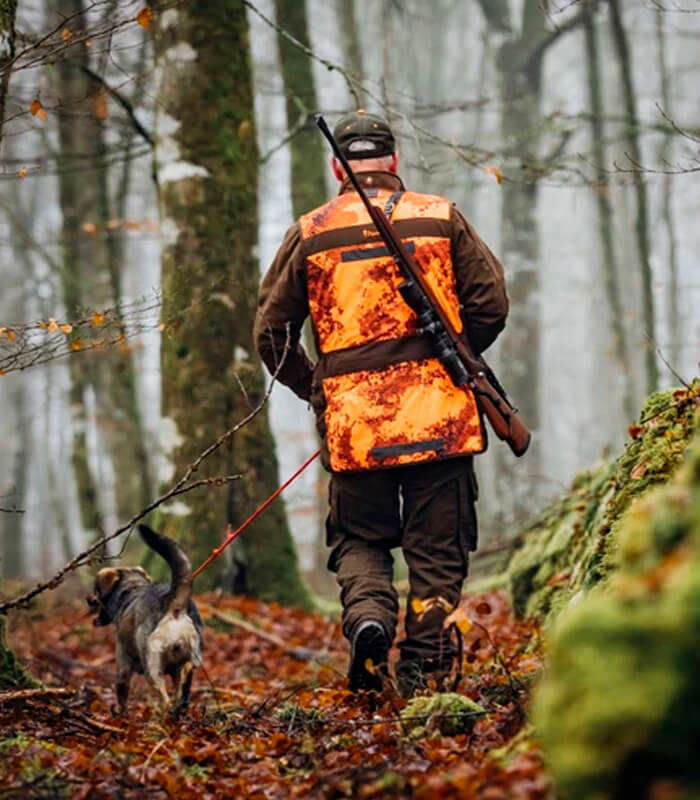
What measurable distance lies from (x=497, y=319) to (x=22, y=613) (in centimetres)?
469

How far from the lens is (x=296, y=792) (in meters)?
3.04

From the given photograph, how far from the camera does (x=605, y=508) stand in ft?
16.1

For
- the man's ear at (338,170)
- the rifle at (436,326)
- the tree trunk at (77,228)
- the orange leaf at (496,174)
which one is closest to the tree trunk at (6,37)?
the rifle at (436,326)

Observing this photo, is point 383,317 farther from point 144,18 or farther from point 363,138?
point 144,18

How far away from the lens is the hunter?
4.66 metres

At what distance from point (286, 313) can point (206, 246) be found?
326 cm

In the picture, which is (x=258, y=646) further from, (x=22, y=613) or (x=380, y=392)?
(x=380, y=392)

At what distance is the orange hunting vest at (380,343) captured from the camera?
15.3 ft

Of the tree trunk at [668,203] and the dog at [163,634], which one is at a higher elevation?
the tree trunk at [668,203]

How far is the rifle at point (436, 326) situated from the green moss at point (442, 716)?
157 centimetres

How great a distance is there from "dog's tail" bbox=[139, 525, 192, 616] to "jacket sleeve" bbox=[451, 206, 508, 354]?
1.79m

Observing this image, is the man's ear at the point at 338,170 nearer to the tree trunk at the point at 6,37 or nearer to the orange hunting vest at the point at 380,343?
the orange hunting vest at the point at 380,343

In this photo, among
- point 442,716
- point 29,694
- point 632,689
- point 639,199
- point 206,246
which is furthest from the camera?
point 639,199

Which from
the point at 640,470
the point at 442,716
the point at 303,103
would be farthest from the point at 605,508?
the point at 303,103
